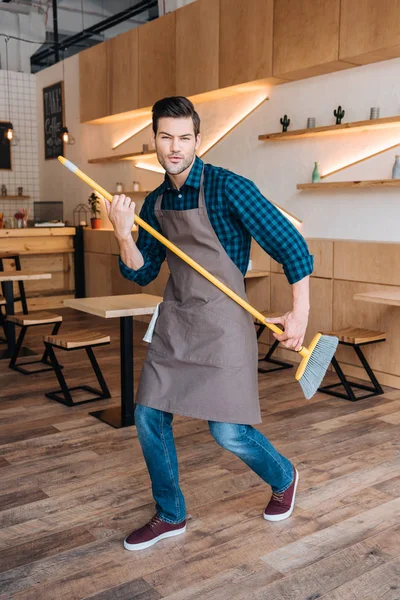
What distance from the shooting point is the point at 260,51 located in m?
5.09

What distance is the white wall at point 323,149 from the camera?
4.55 m

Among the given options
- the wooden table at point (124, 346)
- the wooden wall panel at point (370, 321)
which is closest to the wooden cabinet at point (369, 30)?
the wooden wall panel at point (370, 321)

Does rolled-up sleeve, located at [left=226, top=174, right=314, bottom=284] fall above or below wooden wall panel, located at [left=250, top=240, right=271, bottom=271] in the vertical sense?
above

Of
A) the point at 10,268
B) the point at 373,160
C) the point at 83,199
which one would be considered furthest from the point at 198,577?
the point at 83,199

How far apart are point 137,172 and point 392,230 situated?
12.0 feet

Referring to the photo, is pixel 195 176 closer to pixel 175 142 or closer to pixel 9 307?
pixel 175 142

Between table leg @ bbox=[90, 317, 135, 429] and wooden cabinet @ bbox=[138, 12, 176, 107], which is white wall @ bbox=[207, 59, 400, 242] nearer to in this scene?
wooden cabinet @ bbox=[138, 12, 176, 107]

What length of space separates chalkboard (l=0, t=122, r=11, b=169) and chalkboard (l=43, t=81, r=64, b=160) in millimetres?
504

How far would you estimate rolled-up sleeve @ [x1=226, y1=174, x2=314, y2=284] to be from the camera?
2.04 m

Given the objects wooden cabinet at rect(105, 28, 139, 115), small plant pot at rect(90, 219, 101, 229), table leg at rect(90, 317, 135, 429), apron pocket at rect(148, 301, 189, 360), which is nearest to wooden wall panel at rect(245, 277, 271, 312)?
table leg at rect(90, 317, 135, 429)

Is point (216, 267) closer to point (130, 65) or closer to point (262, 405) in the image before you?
point (262, 405)

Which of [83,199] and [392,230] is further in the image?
[83,199]

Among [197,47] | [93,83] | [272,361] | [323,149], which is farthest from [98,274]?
[323,149]

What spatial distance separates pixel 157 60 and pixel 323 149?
7.29ft
